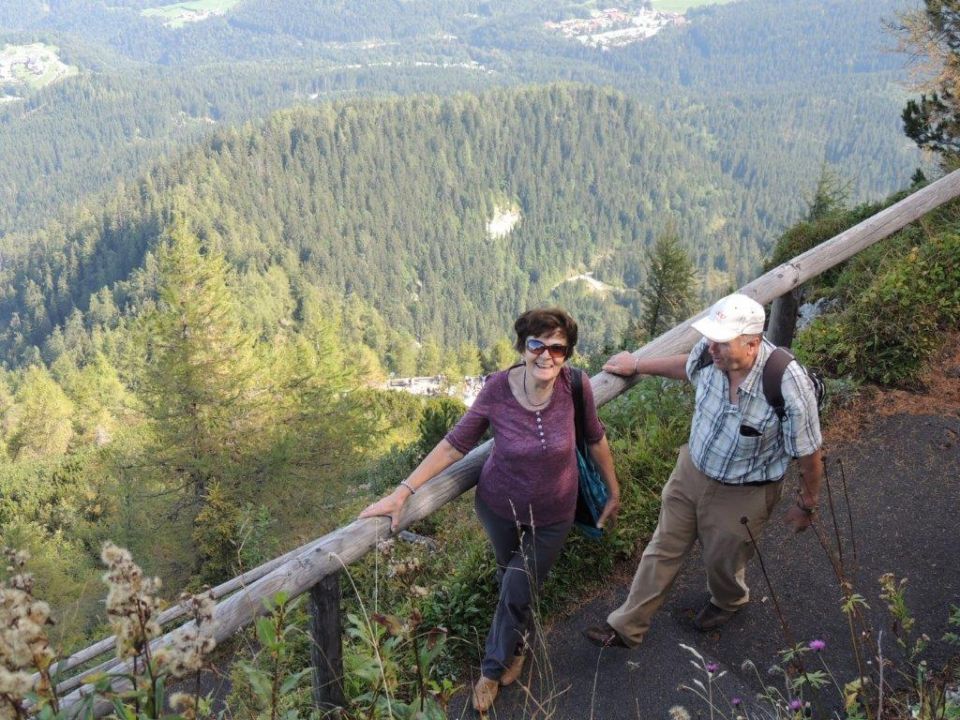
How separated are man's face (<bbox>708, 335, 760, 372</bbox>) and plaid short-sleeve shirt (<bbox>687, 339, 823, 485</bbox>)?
0.03 m

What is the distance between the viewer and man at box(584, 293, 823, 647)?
261cm

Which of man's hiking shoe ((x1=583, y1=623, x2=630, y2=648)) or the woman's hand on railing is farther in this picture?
man's hiking shoe ((x1=583, y1=623, x2=630, y2=648))

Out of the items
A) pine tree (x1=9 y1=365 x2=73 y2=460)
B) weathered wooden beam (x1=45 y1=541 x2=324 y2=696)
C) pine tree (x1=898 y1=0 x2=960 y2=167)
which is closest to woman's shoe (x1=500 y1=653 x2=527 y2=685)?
weathered wooden beam (x1=45 y1=541 x2=324 y2=696)

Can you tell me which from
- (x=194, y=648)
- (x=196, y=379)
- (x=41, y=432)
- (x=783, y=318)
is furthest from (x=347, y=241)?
(x=194, y=648)

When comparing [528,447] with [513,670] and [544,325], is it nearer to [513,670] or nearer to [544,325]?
[544,325]

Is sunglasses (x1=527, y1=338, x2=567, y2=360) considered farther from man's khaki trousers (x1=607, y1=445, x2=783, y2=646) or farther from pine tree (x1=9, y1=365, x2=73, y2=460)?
pine tree (x1=9, y1=365, x2=73, y2=460)

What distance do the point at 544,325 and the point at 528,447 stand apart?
0.44m

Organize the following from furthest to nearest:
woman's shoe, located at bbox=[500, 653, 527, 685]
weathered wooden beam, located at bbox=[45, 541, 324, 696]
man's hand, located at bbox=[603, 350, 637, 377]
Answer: man's hand, located at bbox=[603, 350, 637, 377] → woman's shoe, located at bbox=[500, 653, 527, 685] → weathered wooden beam, located at bbox=[45, 541, 324, 696]

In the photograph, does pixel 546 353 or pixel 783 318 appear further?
pixel 783 318

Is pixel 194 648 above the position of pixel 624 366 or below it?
above

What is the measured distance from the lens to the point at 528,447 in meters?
2.78

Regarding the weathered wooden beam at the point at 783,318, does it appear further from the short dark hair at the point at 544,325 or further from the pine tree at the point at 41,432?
the pine tree at the point at 41,432

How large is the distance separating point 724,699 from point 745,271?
16308cm

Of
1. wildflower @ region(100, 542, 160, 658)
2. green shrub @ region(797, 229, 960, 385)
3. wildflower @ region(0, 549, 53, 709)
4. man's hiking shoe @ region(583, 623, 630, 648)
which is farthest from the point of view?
green shrub @ region(797, 229, 960, 385)
